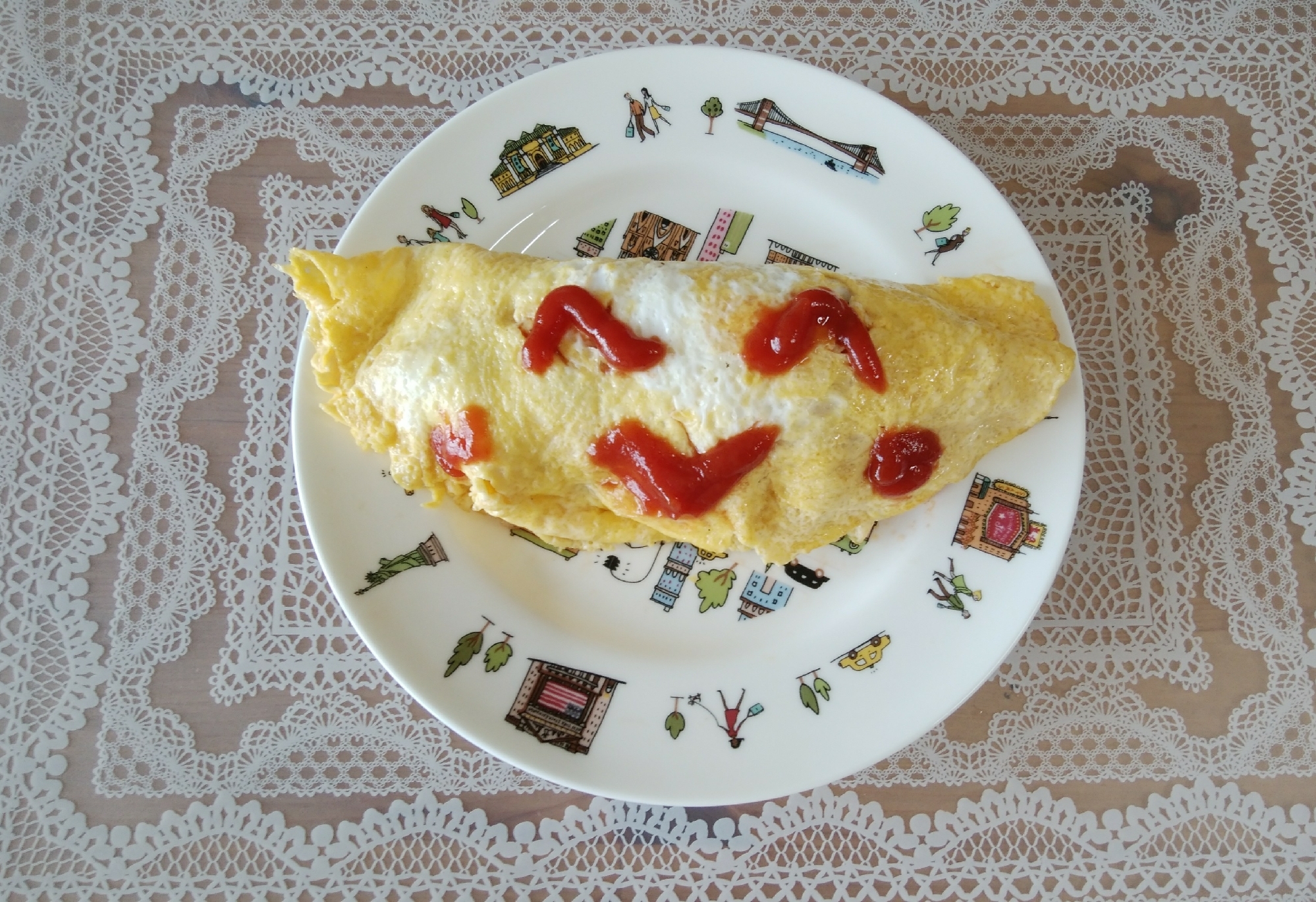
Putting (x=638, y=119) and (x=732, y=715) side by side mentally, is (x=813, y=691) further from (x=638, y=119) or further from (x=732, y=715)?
(x=638, y=119)

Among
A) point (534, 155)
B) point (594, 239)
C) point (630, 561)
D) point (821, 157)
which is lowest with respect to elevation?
point (630, 561)

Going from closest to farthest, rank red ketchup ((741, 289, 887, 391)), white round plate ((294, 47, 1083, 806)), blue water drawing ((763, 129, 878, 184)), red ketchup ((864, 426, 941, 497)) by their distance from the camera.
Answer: red ketchup ((741, 289, 887, 391)), red ketchup ((864, 426, 941, 497)), white round plate ((294, 47, 1083, 806)), blue water drawing ((763, 129, 878, 184))

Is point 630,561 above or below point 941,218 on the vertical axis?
below

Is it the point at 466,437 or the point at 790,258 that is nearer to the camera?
the point at 466,437

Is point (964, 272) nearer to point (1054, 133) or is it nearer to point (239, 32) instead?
point (1054, 133)

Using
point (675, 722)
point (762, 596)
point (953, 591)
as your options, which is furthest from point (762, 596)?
point (953, 591)

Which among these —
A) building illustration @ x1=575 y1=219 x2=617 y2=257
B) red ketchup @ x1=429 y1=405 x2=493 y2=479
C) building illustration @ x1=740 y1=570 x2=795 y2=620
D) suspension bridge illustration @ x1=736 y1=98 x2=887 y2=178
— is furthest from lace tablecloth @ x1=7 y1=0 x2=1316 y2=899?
red ketchup @ x1=429 y1=405 x2=493 y2=479

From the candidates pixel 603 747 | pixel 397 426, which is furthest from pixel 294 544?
pixel 603 747

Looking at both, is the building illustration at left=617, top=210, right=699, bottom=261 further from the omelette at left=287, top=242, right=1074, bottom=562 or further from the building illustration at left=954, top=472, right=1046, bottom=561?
the building illustration at left=954, top=472, right=1046, bottom=561
